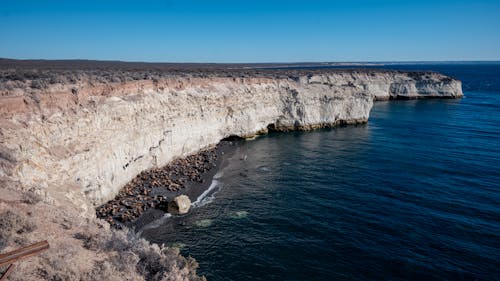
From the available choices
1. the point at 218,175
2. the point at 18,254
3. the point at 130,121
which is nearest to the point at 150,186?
the point at 130,121

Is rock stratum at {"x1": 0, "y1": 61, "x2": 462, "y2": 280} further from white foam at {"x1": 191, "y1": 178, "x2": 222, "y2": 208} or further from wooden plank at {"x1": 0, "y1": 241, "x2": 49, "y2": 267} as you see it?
white foam at {"x1": 191, "y1": 178, "x2": 222, "y2": 208}

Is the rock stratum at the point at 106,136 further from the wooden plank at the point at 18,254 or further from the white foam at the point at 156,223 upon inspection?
the white foam at the point at 156,223

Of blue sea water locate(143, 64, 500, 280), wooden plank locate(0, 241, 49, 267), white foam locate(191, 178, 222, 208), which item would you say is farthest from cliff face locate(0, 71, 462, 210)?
wooden plank locate(0, 241, 49, 267)

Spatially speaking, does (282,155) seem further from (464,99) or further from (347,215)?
(464,99)

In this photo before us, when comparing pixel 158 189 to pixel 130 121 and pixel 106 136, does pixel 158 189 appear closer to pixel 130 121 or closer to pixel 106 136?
pixel 106 136

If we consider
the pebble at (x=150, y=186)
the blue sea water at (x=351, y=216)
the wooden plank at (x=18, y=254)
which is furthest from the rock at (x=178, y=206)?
the wooden plank at (x=18, y=254)

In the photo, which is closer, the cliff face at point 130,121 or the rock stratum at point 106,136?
the rock stratum at point 106,136

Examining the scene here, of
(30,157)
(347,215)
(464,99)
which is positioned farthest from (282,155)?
(464,99)
